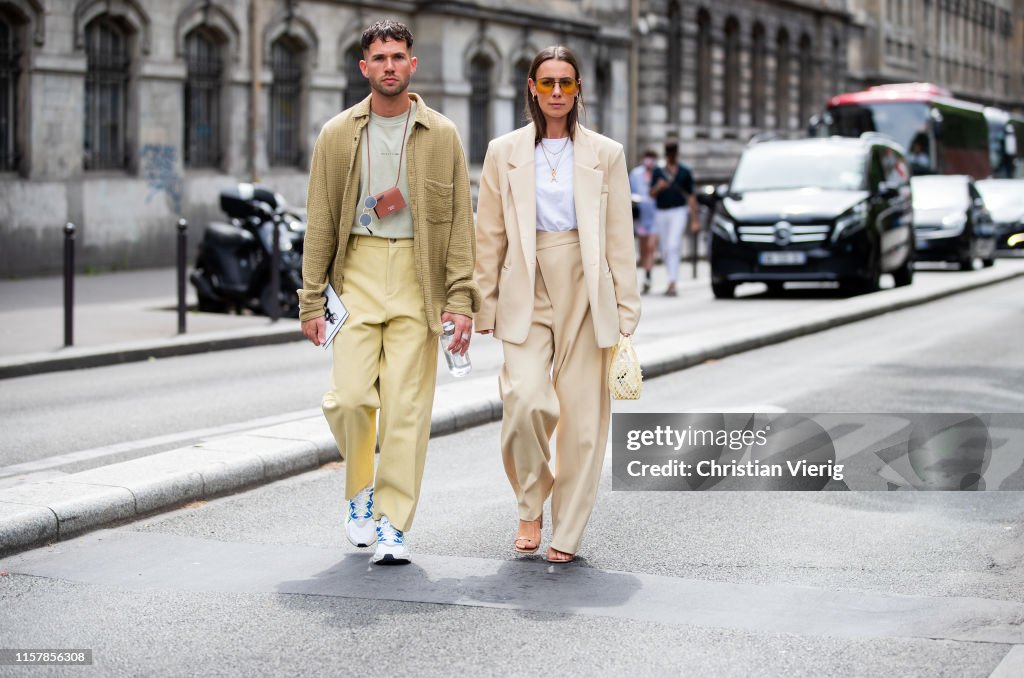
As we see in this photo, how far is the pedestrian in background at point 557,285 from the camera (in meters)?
5.66

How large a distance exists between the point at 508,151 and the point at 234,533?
A: 6.05 feet

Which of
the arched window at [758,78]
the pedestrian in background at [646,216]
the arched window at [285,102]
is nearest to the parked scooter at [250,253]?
the pedestrian in background at [646,216]

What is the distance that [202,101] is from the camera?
82.3 ft

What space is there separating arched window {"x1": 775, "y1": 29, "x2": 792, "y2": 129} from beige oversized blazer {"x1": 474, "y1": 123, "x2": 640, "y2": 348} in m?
45.7

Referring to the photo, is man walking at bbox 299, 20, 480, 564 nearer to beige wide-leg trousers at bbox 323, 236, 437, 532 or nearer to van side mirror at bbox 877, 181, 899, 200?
beige wide-leg trousers at bbox 323, 236, 437, 532

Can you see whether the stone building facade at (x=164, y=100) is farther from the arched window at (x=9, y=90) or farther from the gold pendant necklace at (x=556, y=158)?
the gold pendant necklace at (x=556, y=158)

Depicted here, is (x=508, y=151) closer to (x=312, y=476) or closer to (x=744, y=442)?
(x=312, y=476)

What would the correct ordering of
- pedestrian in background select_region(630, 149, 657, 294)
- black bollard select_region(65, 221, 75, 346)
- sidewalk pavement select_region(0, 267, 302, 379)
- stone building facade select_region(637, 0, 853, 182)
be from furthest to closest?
stone building facade select_region(637, 0, 853, 182) → pedestrian in background select_region(630, 149, 657, 294) → black bollard select_region(65, 221, 75, 346) → sidewalk pavement select_region(0, 267, 302, 379)

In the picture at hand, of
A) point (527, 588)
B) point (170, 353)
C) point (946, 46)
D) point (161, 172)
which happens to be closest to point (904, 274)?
point (161, 172)

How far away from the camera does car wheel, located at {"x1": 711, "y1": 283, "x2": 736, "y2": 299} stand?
19.8m

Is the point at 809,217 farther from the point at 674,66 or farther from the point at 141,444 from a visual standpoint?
the point at 674,66

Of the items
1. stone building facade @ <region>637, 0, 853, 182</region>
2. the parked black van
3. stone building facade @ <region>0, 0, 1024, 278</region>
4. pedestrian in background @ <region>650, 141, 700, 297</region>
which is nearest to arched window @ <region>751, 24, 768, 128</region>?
stone building facade @ <region>637, 0, 853, 182</region>

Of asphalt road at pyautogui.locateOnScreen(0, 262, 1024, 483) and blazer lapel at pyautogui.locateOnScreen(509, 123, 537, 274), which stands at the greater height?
blazer lapel at pyautogui.locateOnScreen(509, 123, 537, 274)

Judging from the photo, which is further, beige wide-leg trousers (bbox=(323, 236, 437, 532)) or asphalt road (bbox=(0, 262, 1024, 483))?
asphalt road (bbox=(0, 262, 1024, 483))
